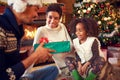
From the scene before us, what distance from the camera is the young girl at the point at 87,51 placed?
5.90 feet

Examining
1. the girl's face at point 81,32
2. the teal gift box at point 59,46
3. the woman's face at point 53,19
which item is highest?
the woman's face at point 53,19

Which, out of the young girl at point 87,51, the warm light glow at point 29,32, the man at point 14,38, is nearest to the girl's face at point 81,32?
the young girl at point 87,51

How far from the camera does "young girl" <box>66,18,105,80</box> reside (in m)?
1.80

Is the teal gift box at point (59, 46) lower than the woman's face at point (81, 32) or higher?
lower

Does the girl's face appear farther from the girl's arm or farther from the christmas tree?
the christmas tree

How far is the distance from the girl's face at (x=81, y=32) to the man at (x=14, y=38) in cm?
54

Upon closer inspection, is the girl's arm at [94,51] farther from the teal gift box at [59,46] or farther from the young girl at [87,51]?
the teal gift box at [59,46]

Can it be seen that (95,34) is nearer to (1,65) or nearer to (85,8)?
(1,65)

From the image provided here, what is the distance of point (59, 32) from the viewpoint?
1.76 m

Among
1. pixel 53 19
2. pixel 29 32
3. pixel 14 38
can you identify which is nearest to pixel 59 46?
pixel 53 19

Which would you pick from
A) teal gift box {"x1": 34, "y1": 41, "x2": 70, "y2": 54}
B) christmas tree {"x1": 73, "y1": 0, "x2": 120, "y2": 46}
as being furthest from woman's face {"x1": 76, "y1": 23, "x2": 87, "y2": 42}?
christmas tree {"x1": 73, "y1": 0, "x2": 120, "y2": 46}

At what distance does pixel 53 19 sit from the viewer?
5.69 feet

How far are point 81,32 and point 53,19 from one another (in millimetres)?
248

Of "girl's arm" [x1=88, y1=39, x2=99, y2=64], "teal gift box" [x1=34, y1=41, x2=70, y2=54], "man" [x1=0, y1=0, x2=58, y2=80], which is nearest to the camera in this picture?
"man" [x1=0, y1=0, x2=58, y2=80]
